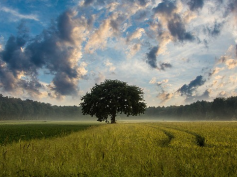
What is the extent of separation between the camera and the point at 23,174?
5.71 m

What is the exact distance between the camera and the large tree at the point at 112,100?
173ft

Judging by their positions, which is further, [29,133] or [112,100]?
[112,100]

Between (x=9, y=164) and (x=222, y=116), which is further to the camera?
(x=222, y=116)

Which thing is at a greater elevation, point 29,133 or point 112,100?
point 112,100

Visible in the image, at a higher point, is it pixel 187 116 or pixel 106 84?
pixel 106 84

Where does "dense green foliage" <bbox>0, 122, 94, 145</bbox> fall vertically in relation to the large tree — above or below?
below

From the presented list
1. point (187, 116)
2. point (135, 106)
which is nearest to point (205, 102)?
point (187, 116)

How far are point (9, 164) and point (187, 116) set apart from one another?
615ft

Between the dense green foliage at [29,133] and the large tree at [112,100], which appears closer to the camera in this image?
the dense green foliage at [29,133]

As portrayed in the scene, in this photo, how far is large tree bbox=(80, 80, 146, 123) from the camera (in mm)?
52750

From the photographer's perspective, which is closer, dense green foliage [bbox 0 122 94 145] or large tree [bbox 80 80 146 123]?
dense green foliage [bbox 0 122 94 145]

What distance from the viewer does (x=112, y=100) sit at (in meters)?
53.5

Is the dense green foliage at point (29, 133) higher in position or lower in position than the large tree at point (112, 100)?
lower

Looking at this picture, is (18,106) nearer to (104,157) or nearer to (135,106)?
(135,106)
